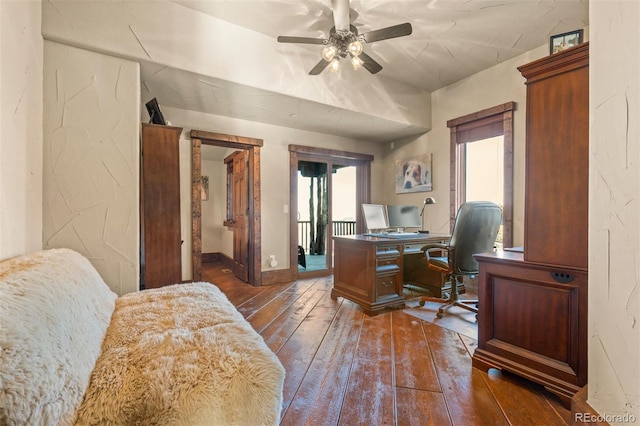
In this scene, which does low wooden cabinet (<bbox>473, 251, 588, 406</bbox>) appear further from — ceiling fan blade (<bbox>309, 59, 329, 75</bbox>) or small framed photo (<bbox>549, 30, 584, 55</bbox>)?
ceiling fan blade (<bbox>309, 59, 329, 75</bbox>)

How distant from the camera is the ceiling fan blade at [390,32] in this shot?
2.15m

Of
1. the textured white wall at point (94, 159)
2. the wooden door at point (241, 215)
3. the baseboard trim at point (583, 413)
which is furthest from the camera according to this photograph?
the wooden door at point (241, 215)

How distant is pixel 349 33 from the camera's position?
2.30 m

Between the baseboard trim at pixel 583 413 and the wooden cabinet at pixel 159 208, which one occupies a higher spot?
the wooden cabinet at pixel 159 208

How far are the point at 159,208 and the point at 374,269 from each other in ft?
6.40

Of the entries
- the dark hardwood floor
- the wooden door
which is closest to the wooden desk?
the dark hardwood floor

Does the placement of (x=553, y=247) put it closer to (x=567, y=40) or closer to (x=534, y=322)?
(x=534, y=322)

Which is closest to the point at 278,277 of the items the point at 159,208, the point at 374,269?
the point at 374,269

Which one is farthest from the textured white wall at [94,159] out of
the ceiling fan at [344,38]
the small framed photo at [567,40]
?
the small framed photo at [567,40]

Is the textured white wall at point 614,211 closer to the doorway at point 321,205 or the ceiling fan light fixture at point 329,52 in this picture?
the ceiling fan light fixture at point 329,52

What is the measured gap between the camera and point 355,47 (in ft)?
7.57

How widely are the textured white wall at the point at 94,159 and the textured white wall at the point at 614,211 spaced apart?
2.65m

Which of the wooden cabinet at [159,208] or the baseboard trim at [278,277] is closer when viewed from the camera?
the wooden cabinet at [159,208]

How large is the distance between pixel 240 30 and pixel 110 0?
38.9 inches
